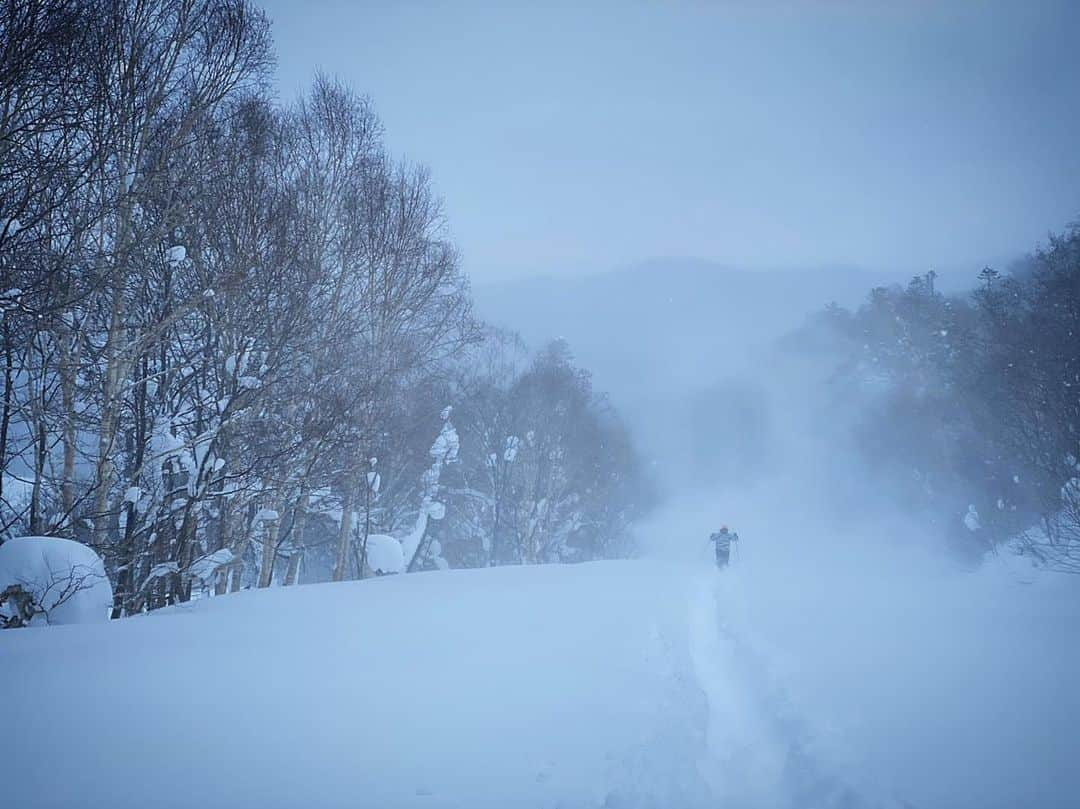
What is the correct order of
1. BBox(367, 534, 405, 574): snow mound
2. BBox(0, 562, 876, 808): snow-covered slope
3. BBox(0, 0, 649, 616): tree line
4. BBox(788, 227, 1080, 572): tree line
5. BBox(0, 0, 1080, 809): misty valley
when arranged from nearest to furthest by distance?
BBox(0, 562, 876, 808): snow-covered slope, BBox(0, 0, 1080, 809): misty valley, BBox(0, 0, 649, 616): tree line, BBox(367, 534, 405, 574): snow mound, BBox(788, 227, 1080, 572): tree line

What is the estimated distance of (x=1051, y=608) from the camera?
26.0 ft

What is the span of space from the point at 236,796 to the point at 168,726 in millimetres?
872

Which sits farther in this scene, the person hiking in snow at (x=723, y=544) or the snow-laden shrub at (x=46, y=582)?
the person hiking in snow at (x=723, y=544)

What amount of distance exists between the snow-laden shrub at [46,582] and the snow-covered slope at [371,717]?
0.58 metres

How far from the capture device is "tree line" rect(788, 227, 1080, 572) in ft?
38.1

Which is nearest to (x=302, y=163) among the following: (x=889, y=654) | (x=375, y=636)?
(x=375, y=636)

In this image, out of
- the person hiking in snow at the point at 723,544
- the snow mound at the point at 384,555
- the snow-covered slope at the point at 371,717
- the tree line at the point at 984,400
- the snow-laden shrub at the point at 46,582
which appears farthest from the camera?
the person hiking in snow at the point at 723,544

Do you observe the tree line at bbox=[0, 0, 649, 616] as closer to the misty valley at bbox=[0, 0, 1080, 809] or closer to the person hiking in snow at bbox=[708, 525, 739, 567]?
the misty valley at bbox=[0, 0, 1080, 809]

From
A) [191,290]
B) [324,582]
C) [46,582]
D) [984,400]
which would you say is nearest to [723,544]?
[984,400]

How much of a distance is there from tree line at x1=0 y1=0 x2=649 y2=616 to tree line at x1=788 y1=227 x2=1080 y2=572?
48.2 ft

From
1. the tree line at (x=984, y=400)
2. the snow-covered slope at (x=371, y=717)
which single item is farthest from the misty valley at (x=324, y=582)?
the tree line at (x=984, y=400)

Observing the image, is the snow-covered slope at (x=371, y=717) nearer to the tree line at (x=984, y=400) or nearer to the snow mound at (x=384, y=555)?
the snow mound at (x=384, y=555)

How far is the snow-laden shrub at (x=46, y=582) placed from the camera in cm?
450

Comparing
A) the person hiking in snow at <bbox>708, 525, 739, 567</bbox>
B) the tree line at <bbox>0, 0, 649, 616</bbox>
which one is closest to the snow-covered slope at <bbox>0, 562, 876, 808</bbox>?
the tree line at <bbox>0, 0, 649, 616</bbox>
